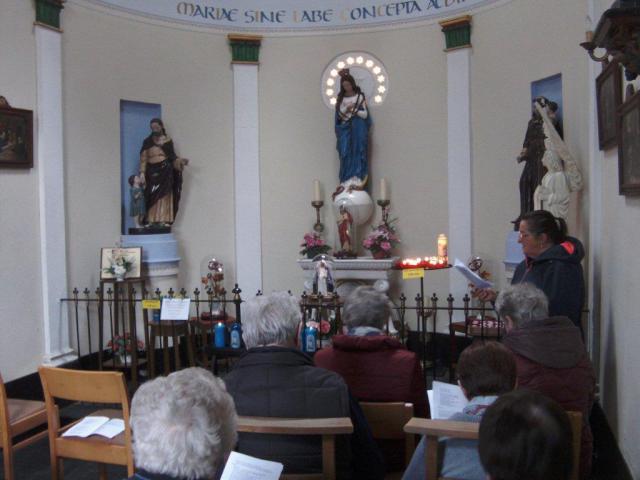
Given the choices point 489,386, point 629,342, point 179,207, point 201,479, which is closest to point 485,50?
point 179,207

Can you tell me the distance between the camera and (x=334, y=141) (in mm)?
8266

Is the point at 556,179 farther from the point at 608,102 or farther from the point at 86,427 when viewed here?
the point at 86,427

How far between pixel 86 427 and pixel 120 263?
3.27m

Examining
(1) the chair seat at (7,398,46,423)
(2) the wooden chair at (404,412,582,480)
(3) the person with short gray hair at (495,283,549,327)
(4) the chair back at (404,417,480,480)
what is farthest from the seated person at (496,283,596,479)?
(1) the chair seat at (7,398,46,423)

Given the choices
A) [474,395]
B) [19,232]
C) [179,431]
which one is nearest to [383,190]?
[19,232]

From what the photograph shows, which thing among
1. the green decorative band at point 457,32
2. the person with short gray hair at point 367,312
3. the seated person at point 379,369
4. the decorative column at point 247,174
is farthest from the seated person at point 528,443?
the decorative column at point 247,174

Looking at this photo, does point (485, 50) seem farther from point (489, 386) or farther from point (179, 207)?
point (489, 386)

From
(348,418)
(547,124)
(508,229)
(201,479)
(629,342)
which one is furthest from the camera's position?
(508,229)

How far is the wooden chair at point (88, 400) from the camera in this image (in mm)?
3027

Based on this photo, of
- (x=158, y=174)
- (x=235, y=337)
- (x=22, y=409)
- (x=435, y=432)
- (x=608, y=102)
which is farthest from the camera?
(x=158, y=174)

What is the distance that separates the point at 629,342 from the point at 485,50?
15.7ft

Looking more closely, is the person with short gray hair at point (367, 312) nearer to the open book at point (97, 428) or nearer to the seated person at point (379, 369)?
the seated person at point (379, 369)

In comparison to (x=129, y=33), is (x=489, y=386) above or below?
below

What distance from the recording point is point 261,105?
8219 millimetres
